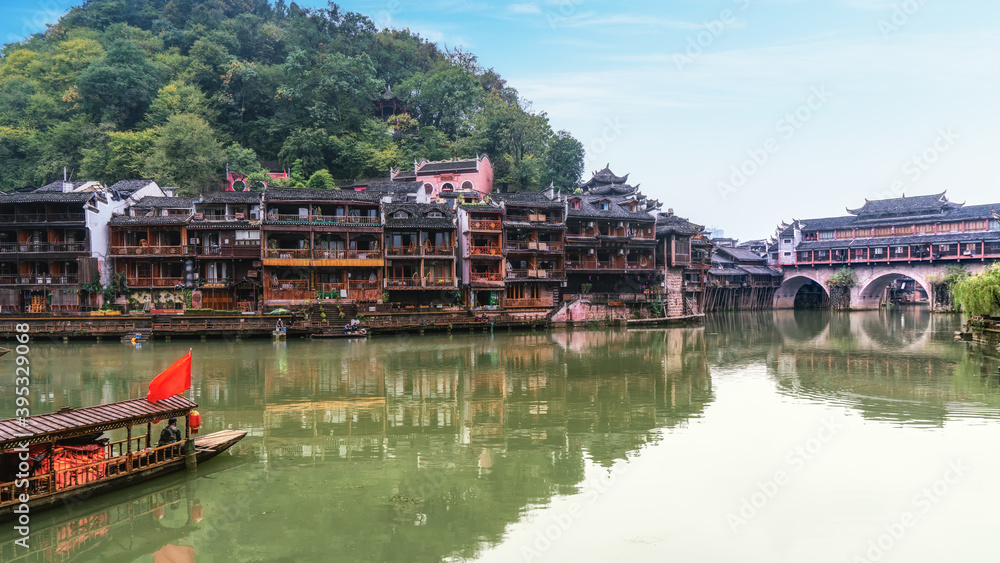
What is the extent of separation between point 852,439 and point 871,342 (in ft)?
86.4

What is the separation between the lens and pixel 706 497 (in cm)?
1254

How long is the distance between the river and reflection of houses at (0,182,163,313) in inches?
623

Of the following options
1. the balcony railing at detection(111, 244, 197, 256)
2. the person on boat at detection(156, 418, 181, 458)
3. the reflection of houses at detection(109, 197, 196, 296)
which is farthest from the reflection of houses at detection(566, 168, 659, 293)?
the person on boat at detection(156, 418, 181, 458)

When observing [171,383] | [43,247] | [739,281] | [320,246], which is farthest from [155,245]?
[739,281]

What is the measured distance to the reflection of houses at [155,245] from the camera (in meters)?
43.5

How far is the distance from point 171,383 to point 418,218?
3372 centimetres

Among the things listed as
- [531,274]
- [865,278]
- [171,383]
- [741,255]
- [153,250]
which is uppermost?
[741,255]

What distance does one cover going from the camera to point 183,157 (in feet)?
182

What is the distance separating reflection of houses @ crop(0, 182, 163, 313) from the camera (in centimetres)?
4275

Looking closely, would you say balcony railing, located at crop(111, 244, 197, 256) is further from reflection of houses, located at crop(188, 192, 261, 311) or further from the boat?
the boat

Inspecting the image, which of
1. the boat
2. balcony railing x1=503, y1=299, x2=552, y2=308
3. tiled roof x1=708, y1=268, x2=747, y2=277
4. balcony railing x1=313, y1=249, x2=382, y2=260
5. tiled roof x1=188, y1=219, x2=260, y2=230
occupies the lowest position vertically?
the boat

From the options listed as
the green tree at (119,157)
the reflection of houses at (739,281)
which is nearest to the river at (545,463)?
the green tree at (119,157)

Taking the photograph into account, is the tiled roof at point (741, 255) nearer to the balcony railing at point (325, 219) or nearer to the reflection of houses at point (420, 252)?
the reflection of houses at point (420, 252)

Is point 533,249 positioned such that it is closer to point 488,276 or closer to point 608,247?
point 488,276
